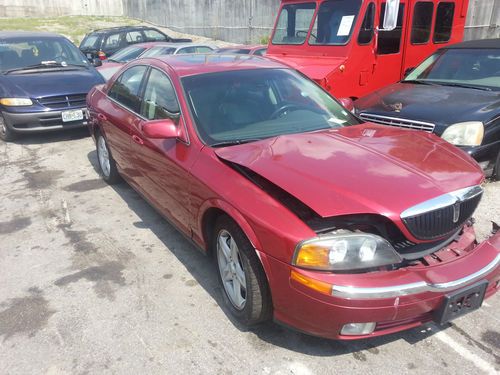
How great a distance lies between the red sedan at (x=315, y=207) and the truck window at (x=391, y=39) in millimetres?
3701

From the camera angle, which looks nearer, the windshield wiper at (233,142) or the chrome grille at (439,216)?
the chrome grille at (439,216)

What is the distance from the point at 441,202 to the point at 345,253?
0.62m

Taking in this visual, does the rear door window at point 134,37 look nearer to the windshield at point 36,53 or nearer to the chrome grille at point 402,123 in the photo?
the windshield at point 36,53

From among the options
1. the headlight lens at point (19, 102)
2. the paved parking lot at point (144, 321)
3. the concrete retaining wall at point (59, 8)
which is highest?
the concrete retaining wall at point (59, 8)

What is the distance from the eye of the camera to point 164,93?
3699mm

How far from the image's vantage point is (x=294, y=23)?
7488 millimetres

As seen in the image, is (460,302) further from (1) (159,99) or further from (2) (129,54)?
(2) (129,54)

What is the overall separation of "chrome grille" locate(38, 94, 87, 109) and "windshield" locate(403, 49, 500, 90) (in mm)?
5186

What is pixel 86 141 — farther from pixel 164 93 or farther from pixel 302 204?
pixel 302 204

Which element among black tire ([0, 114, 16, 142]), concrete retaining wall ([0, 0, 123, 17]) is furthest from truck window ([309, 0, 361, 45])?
concrete retaining wall ([0, 0, 123, 17])

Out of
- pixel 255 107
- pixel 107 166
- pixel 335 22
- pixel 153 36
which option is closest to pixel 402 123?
pixel 255 107

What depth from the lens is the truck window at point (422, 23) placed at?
7.16m

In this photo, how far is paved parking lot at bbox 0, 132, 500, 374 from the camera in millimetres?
2539

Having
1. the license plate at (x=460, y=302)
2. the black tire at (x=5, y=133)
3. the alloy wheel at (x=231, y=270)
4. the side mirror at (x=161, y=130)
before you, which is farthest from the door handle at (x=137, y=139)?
the black tire at (x=5, y=133)
